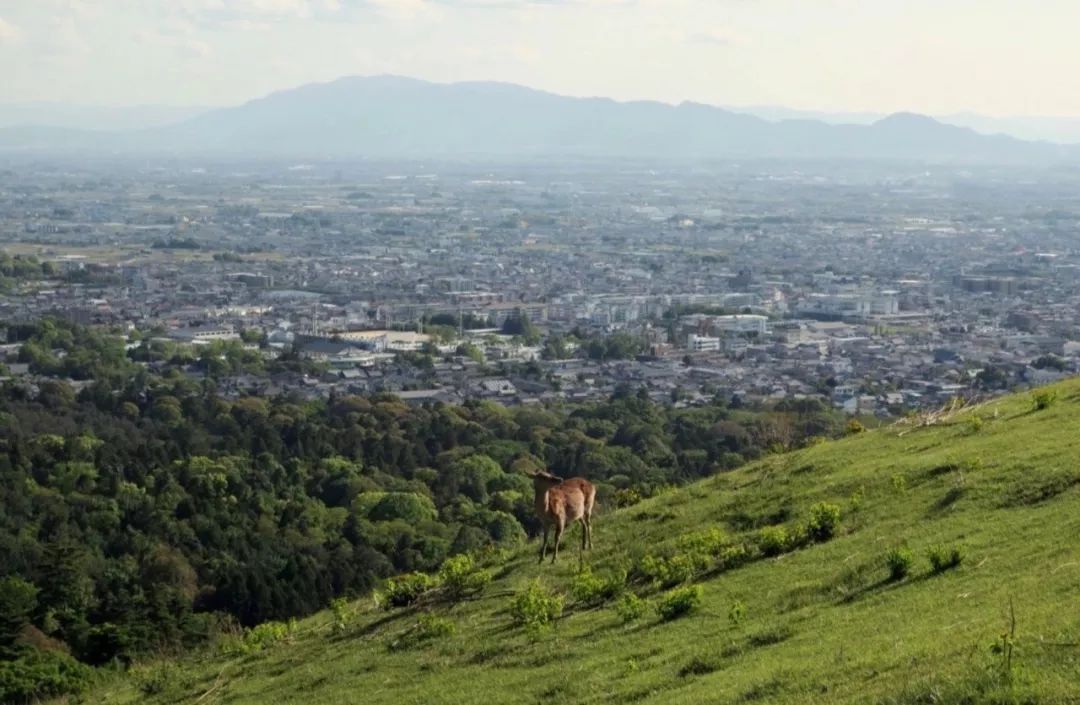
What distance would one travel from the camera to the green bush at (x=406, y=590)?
41.6 feet

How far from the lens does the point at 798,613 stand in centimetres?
927

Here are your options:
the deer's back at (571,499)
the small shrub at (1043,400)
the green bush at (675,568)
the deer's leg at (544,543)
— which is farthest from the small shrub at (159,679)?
the small shrub at (1043,400)

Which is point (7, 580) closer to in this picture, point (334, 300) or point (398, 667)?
point (398, 667)

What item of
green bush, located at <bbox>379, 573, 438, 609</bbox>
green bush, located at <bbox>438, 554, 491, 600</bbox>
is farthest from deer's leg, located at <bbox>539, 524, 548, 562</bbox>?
green bush, located at <bbox>379, 573, 438, 609</bbox>

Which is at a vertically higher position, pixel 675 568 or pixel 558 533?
pixel 675 568

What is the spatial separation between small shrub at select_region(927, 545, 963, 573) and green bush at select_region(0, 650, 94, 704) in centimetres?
827

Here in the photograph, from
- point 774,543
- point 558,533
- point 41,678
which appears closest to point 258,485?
point 41,678

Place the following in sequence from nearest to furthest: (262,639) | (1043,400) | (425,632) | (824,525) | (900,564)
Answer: (900,564), (824,525), (425,632), (262,639), (1043,400)

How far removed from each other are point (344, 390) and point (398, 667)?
38892 millimetres

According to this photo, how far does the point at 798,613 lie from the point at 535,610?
2.00 m

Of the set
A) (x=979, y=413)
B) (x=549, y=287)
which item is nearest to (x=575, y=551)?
(x=979, y=413)

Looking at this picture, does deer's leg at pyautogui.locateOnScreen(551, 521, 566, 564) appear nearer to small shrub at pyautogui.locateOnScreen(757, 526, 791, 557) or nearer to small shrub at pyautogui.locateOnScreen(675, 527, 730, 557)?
small shrub at pyautogui.locateOnScreen(675, 527, 730, 557)

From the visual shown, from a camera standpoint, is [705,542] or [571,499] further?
[571,499]

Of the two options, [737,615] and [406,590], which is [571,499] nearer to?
[406,590]
